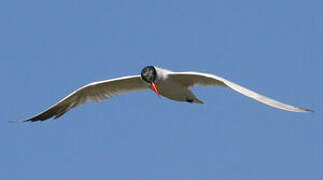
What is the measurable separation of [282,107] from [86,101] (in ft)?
19.2

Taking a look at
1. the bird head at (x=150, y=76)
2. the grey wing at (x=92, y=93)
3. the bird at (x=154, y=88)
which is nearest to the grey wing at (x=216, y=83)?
the bird at (x=154, y=88)

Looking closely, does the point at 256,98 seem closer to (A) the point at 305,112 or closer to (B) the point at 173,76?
(A) the point at 305,112

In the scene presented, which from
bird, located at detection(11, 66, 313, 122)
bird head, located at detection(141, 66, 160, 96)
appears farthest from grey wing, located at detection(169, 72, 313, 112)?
bird head, located at detection(141, 66, 160, 96)

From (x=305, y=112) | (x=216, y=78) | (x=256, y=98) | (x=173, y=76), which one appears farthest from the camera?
(x=173, y=76)

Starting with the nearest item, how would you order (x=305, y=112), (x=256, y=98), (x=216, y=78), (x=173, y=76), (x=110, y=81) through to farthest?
(x=305, y=112) → (x=256, y=98) → (x=216, y=78) → (x=173, y=76) → (x=110, y=81)

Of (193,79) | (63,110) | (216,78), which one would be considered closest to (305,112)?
(216,78)

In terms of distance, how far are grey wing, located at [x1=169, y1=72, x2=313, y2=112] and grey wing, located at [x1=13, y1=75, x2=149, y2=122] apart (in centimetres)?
160

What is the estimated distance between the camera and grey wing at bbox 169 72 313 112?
38.6 ft

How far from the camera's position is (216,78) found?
13203mm

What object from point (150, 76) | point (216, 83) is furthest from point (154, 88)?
point (216, 83)

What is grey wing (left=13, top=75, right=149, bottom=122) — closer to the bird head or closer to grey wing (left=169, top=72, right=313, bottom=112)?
the bird head

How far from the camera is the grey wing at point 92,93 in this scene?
52.2 feet

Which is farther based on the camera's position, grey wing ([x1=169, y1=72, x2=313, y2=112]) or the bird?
the bird

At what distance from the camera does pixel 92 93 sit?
16250mm
